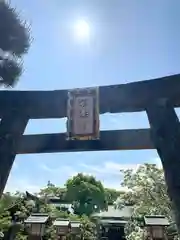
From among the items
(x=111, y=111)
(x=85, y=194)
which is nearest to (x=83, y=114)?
(x=111, y=111)

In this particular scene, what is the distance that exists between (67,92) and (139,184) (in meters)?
11.8

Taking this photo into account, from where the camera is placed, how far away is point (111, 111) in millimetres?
3383

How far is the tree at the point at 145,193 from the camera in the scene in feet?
43.0

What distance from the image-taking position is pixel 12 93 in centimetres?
352

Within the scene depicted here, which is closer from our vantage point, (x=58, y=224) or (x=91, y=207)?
(x=58, y=224)

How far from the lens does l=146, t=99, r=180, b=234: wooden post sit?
270 cm

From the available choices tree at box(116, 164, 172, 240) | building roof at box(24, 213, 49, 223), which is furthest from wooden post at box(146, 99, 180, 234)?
tree at box(116, 164, 172, 240)

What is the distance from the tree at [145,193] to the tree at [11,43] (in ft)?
31.4

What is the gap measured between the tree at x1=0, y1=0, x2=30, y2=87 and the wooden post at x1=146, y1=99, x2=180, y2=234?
231 centimetres

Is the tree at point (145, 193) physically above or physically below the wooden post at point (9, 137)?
above

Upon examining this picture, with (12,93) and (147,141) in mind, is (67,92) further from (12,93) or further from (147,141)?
(147,141)

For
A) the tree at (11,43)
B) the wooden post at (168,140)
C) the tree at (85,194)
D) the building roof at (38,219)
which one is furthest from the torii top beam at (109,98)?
the tree at (85,194)

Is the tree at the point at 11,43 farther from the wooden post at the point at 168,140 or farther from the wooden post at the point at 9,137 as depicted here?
the wooden post at the point at 168,140

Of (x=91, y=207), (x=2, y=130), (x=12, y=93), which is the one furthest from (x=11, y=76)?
(x=91, y=207)
